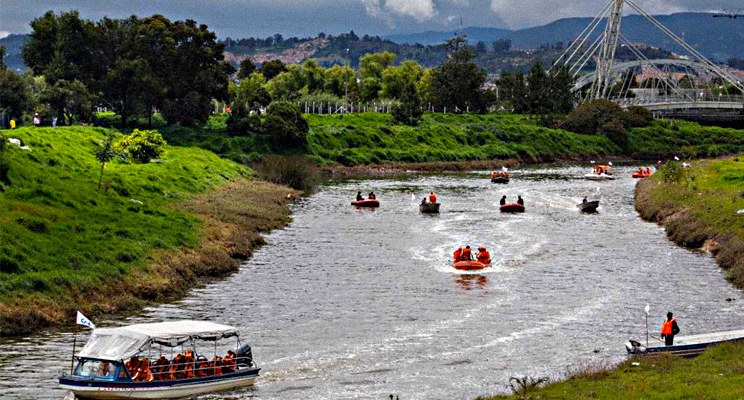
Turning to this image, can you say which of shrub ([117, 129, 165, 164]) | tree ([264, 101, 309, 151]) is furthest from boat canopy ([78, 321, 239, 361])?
tree ([264, 101, 309, 151])

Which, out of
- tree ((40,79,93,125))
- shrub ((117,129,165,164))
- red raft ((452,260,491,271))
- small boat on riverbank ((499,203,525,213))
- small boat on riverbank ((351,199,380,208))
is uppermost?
tree ((40,79,93,125))

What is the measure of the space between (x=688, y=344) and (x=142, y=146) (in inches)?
2869

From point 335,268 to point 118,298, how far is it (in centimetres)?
1773

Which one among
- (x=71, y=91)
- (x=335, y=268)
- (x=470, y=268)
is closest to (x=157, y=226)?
(x=335, y=268)

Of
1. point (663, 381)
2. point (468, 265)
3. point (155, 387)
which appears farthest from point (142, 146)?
point (663, 381)

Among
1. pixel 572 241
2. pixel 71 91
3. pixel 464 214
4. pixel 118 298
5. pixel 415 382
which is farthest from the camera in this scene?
pixel 71 91

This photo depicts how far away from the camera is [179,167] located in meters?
105

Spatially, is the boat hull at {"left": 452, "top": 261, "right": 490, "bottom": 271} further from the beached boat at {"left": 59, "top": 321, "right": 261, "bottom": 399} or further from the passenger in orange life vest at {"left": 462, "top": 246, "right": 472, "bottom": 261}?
the beached boat at {"left": 59, "top": 321, "right": 261, "bottom": 399}

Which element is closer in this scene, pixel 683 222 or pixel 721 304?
pixel 721 304

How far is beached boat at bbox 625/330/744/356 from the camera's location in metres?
44.3

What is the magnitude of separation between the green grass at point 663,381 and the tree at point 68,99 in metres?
101

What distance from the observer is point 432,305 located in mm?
58281

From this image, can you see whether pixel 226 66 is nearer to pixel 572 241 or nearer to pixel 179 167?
pixel 179 167

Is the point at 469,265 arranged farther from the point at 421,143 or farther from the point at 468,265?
the point at 421,143
